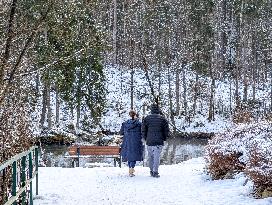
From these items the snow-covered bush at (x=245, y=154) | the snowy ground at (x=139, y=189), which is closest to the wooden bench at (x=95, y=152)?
the snowy ground at (x=139, y=189)

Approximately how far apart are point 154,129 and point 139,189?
7.70 feet

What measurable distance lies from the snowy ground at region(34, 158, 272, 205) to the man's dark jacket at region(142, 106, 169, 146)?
87 cm

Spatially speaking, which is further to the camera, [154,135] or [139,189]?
[154,135]

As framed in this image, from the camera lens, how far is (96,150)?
19.3m

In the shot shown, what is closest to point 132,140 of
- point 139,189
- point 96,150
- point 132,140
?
point 132,140

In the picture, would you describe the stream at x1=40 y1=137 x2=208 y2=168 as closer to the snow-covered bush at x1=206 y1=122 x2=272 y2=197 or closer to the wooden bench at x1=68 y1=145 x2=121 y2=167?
the wooden bench at x1=68 y1=145 x2=121 y2=167

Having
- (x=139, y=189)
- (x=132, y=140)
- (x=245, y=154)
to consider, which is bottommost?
(x=139, y=189)

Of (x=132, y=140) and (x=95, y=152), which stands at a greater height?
(x=132, y=140)

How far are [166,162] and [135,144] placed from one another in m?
11.2

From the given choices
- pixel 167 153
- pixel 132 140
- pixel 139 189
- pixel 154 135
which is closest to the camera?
pixel 139 189

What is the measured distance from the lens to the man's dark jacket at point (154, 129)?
42.9 feet

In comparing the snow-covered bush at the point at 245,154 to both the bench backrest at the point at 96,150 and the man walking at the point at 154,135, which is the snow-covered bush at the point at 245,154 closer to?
the man walking at the point at 154,135

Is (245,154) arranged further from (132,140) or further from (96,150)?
(96,150)

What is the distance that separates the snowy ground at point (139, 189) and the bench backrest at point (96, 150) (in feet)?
16.0
